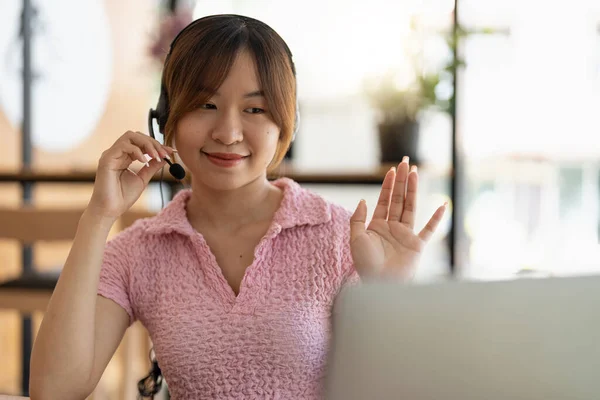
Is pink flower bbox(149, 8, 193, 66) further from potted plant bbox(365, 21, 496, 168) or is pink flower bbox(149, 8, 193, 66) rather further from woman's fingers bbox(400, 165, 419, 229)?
woman's fingers bbox(400, 165, 419, 229)

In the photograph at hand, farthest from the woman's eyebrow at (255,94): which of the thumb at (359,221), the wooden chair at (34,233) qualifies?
the wooden chair at (34,233)

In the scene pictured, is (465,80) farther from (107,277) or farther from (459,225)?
(107,277)

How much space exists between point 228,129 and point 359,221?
0.85 ft

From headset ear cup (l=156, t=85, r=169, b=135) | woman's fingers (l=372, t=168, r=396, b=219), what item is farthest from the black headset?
woman's fingers (l=372, t=168, r=396, b=219)

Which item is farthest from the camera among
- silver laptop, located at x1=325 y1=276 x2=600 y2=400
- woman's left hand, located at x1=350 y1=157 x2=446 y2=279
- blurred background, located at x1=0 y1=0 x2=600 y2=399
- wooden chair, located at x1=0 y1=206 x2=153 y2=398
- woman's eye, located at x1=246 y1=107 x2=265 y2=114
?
blurred background, located at x1=0 y1=0 x2=600 y2=399

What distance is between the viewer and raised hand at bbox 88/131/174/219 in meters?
1.18

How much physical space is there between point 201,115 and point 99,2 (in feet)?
8.77

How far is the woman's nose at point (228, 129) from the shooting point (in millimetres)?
1150

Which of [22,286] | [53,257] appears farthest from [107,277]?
[53,257]

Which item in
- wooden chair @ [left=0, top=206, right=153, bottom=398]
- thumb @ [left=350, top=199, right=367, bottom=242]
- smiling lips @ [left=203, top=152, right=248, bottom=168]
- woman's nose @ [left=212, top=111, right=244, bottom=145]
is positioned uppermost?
woman's nose @ [left=212, top=111, right=244, bottom=145]

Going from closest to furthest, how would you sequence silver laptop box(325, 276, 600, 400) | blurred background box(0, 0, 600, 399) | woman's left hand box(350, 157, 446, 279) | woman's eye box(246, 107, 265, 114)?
silver laptop box(325, 276, 600, 400) < woman's left hand box(350, 157, 446, 279) < woman's eye box(246, 107, 265, 114) < blurred background box(0, 0, 600, 399)

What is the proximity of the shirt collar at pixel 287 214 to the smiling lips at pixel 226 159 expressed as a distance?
0.44 feet

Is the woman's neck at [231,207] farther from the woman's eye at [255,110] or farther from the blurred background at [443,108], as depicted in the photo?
the blurred background at [443,108]

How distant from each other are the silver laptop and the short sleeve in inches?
28.8
